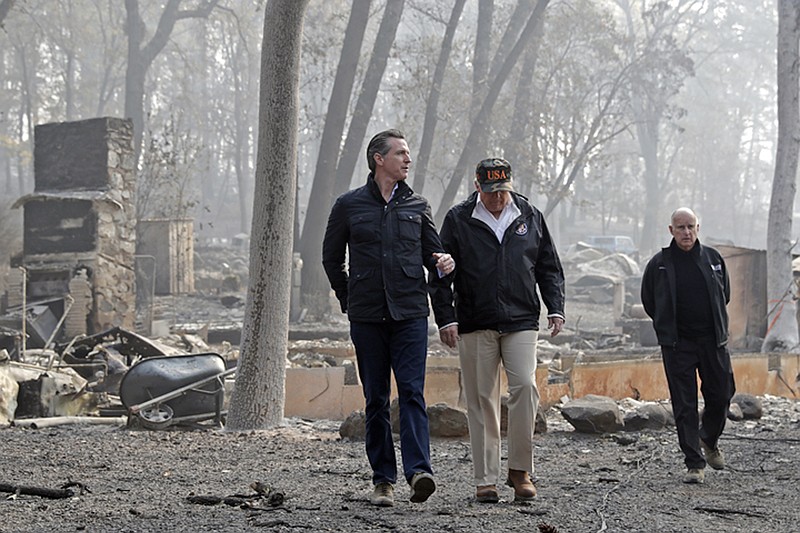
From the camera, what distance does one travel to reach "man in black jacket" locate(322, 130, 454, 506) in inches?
243

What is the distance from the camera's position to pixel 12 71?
62656mm

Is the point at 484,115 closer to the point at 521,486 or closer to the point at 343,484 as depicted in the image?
the point at 343,484

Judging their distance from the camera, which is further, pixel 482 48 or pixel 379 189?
pixel 482 48

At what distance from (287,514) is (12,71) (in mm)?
61256

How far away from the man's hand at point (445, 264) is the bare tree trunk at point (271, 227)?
16.5 ft

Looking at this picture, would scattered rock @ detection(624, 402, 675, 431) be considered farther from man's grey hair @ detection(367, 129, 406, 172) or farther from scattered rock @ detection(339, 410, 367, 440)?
man's grey hair @ detection(367, 129, 406, 172)

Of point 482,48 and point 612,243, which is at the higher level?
point 482,48

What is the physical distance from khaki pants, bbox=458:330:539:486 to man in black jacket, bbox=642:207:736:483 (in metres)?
1.75

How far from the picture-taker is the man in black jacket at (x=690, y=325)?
779cm

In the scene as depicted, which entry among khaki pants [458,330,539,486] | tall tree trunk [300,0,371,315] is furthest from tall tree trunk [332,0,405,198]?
khaki pants [458,330,539,486]

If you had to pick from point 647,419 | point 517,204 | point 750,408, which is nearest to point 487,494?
point 517,204

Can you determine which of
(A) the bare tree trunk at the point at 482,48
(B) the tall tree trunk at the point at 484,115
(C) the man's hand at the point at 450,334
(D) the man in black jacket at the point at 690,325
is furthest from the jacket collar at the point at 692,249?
(A) the bare tree trunk at the point at 482,48

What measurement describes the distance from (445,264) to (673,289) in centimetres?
227

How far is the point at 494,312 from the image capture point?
253 inches
